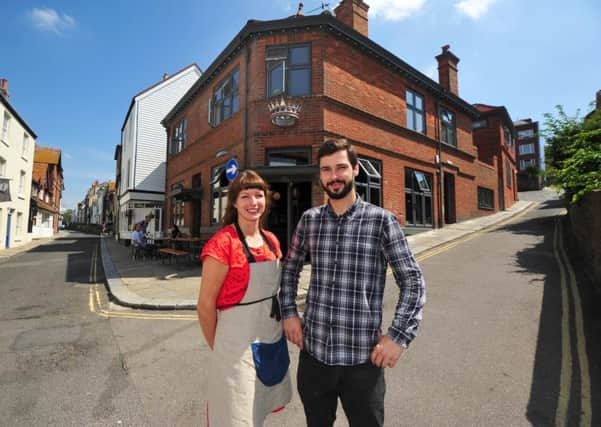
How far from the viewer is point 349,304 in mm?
1708

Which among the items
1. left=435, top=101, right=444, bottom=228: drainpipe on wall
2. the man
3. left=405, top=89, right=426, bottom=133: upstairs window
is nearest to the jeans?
the man

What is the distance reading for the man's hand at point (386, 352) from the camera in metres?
1.57

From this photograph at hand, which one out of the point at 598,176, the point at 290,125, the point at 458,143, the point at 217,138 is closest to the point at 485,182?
the point at 458,143

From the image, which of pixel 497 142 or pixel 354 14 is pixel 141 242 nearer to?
pixel 354 14

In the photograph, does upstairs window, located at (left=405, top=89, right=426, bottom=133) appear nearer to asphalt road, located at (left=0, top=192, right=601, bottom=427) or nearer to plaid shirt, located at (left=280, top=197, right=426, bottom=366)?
asphalt road, located at (left=0, top=192, right=601, bottom=427)

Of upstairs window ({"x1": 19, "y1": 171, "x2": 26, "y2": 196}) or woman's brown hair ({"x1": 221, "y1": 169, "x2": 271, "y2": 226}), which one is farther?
upstairs window ({"x1": 19, "y1": 171, "x2": 26, "y2": 196})

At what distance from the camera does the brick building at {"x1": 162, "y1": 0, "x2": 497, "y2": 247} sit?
1035 cm

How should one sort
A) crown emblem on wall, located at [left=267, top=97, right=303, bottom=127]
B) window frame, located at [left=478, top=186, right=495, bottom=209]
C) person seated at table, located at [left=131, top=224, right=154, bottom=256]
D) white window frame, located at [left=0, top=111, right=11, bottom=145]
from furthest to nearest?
1. window frame, located at [left=478, top=186, right=495, bottom=209]
2. white window frame, located at [left=0, top=111, right=11, bottom=145]
3. person seated at table, located at [left=131, top=224, right=154, bottom=256]
4. crown emblem on wall, located at [left=267, top=97, right=303, bottom=127]

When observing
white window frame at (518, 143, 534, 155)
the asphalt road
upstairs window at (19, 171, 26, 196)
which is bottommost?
the asphalt road

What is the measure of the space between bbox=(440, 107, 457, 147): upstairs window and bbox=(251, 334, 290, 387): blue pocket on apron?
55.1 feet

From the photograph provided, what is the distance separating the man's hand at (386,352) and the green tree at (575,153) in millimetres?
7222

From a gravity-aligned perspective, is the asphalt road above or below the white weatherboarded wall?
below

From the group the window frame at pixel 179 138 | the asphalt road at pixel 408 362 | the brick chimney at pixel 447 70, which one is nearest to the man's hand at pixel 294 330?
the asphalt road at pixel 408 362

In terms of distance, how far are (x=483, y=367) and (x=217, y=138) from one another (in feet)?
41.2
